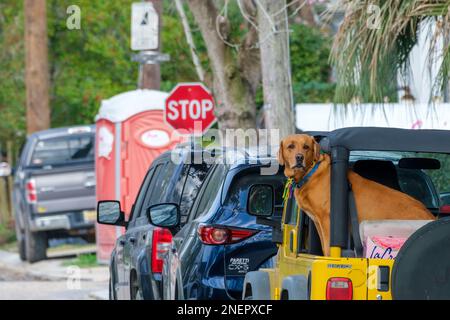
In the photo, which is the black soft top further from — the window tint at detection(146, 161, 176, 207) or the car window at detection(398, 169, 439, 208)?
the window tint at detection(146, 161, 176, 207)

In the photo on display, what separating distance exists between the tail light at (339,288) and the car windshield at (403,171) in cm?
148

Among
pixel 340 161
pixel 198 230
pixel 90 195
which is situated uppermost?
pixel 340 161

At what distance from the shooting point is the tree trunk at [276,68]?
1513 cm

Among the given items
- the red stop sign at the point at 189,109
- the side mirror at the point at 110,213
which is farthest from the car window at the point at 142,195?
the red stop sign at the point at 189,109

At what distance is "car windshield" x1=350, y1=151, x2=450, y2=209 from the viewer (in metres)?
7.66

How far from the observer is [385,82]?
1291 cm

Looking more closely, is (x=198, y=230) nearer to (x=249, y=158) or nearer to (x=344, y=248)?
(x=249, y=158)

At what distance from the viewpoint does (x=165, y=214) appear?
988cm

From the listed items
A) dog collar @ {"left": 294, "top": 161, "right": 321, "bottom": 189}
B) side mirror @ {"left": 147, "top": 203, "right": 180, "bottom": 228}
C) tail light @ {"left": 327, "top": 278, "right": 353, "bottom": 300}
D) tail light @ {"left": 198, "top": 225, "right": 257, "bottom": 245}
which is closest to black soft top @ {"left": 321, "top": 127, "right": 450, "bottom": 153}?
dog collar @ {"left": 294, "top": 161, "right": 321, "bottom": 189}

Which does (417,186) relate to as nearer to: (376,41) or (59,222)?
(376,41)

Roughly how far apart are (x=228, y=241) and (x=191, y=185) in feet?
5.79

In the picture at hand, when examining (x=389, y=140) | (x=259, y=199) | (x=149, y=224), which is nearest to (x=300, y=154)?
(x=389, y=140)

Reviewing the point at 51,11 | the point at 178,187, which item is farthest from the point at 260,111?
the point at 178,187
